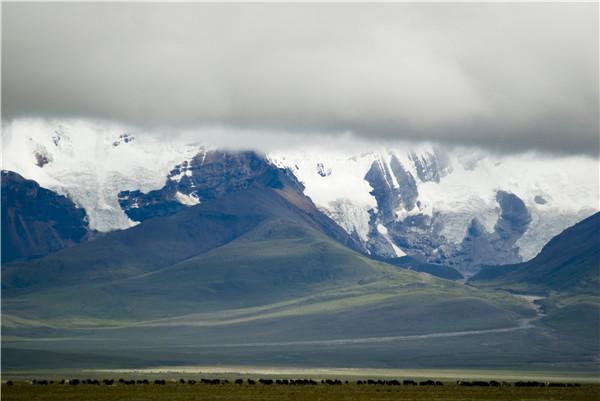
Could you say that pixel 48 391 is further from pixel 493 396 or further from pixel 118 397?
pixel 493 396

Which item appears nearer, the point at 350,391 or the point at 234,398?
the point at 234,398

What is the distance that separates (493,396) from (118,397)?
4980 centimetres

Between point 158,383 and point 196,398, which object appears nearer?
point 196,398

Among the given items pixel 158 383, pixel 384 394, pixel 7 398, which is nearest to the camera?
pixel 7 398

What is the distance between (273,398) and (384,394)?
61.6ft

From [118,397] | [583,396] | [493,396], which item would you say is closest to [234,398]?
[118,397]

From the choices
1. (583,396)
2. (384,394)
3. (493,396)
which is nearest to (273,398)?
(384,394)

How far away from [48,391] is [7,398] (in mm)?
17281

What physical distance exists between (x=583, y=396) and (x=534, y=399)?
11.8m

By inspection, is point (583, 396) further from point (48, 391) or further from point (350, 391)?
point (48, 391)

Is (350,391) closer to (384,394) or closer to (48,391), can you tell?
(384,394)

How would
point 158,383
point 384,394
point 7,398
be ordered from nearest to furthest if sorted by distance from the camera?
point 7,398
point 384,394
point 158,383

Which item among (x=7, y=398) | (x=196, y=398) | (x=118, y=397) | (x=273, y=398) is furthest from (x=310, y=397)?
(x=7, y=398)

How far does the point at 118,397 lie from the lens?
15462 centimetres
